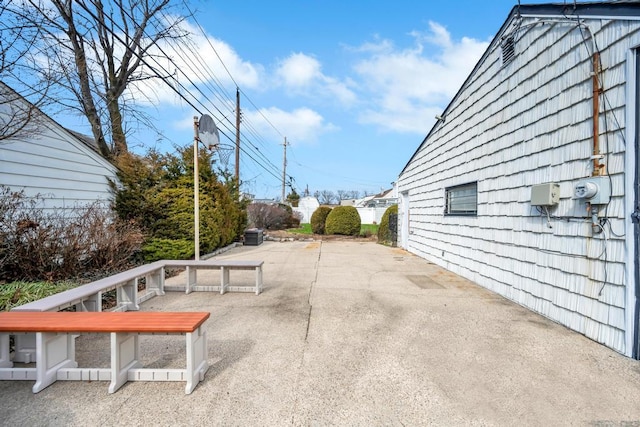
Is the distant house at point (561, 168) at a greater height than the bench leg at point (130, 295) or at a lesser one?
greater

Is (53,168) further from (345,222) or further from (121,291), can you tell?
(345,222)

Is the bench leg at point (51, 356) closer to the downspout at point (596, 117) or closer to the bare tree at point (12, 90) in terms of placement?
the bare tree at point (12, 90)

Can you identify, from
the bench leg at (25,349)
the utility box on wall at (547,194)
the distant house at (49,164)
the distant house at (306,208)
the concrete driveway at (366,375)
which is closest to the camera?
the concrete driveway at (366,375)

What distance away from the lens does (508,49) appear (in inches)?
211

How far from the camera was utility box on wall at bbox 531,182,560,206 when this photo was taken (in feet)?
13.3

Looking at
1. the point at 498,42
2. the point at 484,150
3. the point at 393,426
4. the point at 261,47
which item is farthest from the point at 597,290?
the point at 261,47

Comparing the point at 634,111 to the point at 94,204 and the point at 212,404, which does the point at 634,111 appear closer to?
the point at 212,404

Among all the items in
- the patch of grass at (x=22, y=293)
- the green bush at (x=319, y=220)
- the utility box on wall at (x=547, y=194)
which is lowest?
the patch of grass at (x=22, y=293)

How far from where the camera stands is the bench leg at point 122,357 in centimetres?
247

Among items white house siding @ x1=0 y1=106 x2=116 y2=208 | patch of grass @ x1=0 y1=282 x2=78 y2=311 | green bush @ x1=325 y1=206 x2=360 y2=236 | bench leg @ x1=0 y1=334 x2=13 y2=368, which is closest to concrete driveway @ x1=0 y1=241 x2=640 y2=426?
bench leg @ x1=0 y1=334 x2=13 y2=368

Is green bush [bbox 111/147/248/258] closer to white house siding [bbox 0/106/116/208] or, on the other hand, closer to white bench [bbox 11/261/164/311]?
white house siding [bbox 0/106/116/208]

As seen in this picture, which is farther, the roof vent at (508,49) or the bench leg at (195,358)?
the roof vent at (508,49)

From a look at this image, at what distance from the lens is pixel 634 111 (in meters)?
3.05

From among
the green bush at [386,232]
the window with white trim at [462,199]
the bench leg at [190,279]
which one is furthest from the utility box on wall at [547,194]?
the green bush at [386,232]
